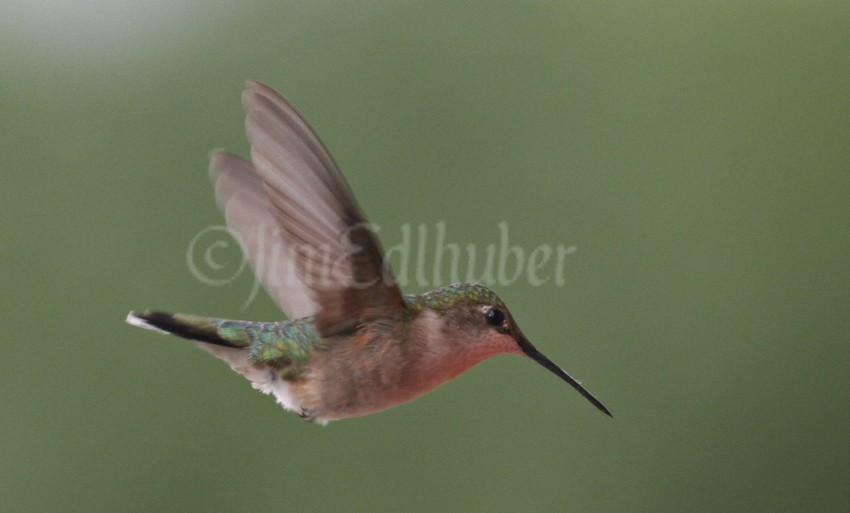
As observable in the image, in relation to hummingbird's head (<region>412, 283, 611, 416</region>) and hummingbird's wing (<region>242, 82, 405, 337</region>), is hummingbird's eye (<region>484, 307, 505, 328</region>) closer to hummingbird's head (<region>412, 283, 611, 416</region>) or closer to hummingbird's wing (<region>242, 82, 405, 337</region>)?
hummingbird's head (<region>412, 283, 611, 416</region>)

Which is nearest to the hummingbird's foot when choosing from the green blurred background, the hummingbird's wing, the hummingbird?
the hummingbird

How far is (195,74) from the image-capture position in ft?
18.8

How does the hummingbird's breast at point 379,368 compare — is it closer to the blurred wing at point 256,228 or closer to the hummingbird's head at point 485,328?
the hummingbird's head at point 485,328

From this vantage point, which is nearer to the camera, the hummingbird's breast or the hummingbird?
the hummingbird

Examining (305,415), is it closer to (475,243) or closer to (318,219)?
(318,219)

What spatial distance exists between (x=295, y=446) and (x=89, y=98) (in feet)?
8.48

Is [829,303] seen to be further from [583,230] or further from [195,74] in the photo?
[195,74]

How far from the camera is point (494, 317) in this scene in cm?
176

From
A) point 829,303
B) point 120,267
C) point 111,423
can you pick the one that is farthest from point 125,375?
point 829,303

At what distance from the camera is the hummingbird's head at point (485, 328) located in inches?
68.7

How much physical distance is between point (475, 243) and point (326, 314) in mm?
3291

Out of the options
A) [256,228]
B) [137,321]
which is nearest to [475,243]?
[256,228]

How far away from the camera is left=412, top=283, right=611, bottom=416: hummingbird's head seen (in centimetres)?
174

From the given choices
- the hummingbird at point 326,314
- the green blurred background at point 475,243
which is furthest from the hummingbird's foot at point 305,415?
the green blurred background at point 475,243
